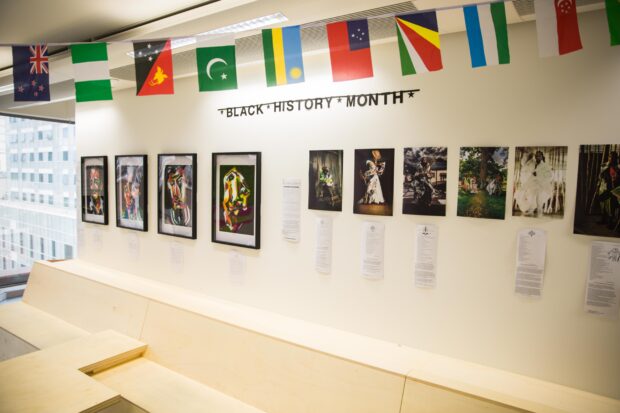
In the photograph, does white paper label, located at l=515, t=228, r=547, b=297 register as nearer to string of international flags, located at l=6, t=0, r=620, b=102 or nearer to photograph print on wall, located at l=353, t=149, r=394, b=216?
photograph print on wall, located at l=353, t=149, r=394, b=216

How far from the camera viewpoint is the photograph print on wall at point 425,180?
243cm

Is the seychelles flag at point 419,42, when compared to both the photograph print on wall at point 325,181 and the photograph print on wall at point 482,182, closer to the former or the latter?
the photograph print on wall at point 482,182

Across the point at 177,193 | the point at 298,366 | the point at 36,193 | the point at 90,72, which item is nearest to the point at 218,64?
the point at 90,72

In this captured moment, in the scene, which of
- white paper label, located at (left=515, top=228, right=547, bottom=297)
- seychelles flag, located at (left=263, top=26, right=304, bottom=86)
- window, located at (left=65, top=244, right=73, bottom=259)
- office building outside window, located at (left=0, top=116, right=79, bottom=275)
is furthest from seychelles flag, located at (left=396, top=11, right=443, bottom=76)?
window, located at (left=65, top=244, right=73, bottom=259)

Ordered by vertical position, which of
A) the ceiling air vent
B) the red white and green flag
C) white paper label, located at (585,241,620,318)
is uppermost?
the ceiling air vent

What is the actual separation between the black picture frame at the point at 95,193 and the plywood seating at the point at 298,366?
3.91 feet

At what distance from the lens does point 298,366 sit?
2.43m

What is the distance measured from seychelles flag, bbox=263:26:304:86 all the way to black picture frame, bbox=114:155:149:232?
93.1 inches

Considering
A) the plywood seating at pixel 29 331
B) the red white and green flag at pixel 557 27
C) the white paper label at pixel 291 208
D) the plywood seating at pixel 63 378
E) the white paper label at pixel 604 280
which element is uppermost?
the red white and green flag at pixel 557 27

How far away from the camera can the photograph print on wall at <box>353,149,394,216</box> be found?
2613 millimetres

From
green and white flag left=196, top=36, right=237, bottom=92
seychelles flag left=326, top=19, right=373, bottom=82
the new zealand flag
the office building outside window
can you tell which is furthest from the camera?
the office building outside window

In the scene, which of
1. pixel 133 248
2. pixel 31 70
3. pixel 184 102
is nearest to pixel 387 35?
pixel 184 102

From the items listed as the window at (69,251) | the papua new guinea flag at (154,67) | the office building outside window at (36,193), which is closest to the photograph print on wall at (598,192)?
the papua new guinea flag at (154,67)

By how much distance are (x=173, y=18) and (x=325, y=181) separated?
1689mm
